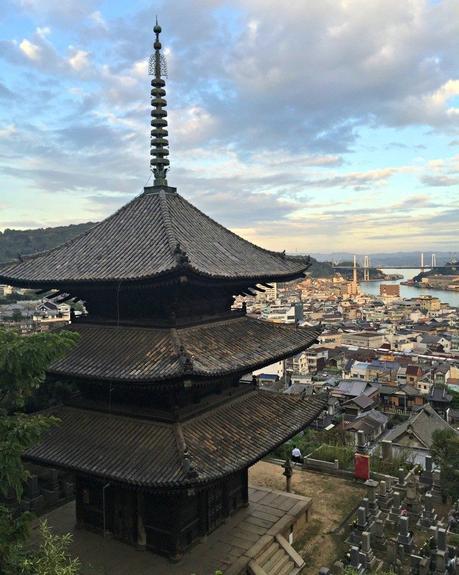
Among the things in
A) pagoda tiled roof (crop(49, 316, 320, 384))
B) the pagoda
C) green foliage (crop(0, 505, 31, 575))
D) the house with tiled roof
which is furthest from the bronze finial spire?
the house with tiled roof

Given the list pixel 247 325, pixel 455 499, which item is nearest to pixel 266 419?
pixel 247 325

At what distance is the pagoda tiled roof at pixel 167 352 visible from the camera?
43.7ft

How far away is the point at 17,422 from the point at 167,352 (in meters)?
4.78

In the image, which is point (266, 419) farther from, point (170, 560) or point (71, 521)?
point (71, 521)

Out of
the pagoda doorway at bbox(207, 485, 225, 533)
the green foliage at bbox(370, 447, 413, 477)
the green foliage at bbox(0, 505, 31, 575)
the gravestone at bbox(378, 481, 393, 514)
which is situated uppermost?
the green foliage at bbox(0, 505, 31, 575)

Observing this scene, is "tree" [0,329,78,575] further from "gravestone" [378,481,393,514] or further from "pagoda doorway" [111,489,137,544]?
"gravestone" [378,481,393,514]

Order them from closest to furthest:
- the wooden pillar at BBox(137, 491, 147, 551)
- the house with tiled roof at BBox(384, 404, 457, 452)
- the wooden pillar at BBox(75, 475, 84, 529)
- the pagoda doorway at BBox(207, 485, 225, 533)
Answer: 1. the wooden pillar at BBox(137, 491, 147, 551)
2. the pagoda doorway at BBox(207, 485, 225, 533)
3. the wooden pillar at BBox(75, 475, 84, 529)
4. the house with tiled roof at BBox(384, 404, 457, 452)

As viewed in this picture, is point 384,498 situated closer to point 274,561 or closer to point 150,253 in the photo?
point 274,561

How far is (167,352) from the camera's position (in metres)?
13.9

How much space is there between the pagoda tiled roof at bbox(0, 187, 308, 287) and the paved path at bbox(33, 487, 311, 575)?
335 inches

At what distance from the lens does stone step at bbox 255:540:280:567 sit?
50.2ft

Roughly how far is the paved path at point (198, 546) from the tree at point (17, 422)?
463cm

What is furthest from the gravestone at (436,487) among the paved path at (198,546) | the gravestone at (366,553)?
the paved path at (198,546)

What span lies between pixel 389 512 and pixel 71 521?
44.3 feet
